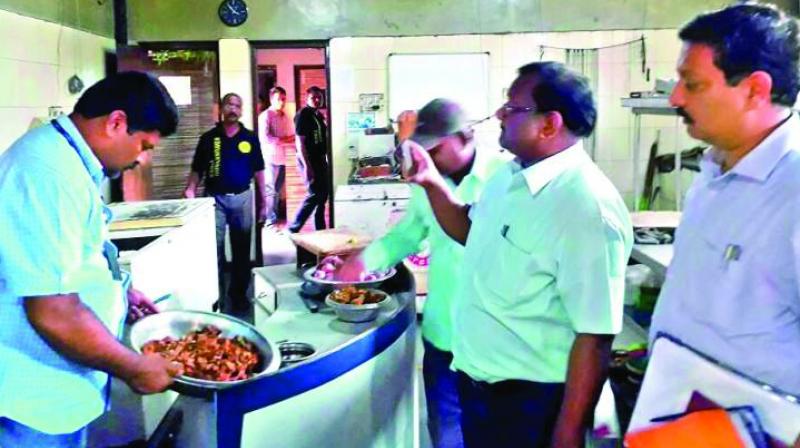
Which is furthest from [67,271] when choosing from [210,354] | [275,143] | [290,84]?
[290,84]

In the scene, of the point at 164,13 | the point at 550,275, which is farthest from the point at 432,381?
the point at 164,13

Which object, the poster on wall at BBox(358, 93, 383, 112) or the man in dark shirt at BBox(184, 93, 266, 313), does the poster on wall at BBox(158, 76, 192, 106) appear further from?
the poster on wall at BBox(358, 93, 383, 112)

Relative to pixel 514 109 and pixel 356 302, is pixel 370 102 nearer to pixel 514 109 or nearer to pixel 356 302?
pixel 356 302

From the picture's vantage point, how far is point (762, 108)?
3.93ft

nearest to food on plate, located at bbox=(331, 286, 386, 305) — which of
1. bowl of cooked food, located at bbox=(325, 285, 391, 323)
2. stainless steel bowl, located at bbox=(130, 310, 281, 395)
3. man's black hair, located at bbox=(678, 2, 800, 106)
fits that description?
bowl of cooked food, located at bbox=(325, 285, 391, 323)

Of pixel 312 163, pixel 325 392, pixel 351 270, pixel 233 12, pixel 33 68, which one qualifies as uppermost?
pixel 233 12

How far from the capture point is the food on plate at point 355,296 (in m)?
2.39

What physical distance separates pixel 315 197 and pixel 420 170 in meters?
4.74

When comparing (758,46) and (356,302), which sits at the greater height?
(758,46)

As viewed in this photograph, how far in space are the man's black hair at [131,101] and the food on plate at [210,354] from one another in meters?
0.60

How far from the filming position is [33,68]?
4414 mm

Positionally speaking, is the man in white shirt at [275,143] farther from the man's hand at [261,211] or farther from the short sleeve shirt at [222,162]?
the short sleeve shirt at [222,162]

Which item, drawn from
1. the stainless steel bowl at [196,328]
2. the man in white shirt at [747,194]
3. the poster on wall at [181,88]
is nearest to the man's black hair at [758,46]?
the man in white shirt at [747,194]

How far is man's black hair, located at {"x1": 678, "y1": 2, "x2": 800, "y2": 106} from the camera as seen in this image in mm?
1174
